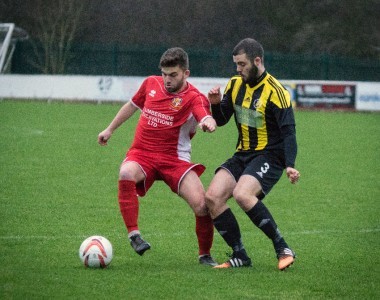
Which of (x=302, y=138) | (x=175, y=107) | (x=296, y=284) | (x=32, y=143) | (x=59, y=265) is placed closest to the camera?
(x=296, y=284)

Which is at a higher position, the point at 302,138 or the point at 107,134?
the point at 107,134

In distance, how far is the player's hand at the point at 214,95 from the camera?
7548 mm

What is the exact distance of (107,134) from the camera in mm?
7918

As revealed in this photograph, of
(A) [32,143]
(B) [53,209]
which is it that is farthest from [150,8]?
(B) [53,209]

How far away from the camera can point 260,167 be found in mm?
7430

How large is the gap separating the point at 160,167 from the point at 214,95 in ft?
2.39

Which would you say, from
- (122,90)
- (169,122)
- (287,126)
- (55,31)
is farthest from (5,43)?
(287,126)

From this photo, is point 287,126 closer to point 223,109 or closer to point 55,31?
point 223,109

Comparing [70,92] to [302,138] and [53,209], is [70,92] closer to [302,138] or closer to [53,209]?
[302,138]

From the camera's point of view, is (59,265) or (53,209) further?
(53,209)

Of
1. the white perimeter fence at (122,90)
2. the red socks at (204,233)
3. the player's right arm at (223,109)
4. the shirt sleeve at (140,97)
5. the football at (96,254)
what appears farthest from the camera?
the white perimeter fence at (122,90)

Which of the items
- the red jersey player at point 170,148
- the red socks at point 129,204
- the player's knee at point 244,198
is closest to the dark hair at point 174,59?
the red jersey player at point 170,148

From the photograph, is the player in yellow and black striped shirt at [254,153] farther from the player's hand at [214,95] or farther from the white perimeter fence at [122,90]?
the white perimeter fence at [122,90]

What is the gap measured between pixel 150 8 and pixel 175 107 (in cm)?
4242
